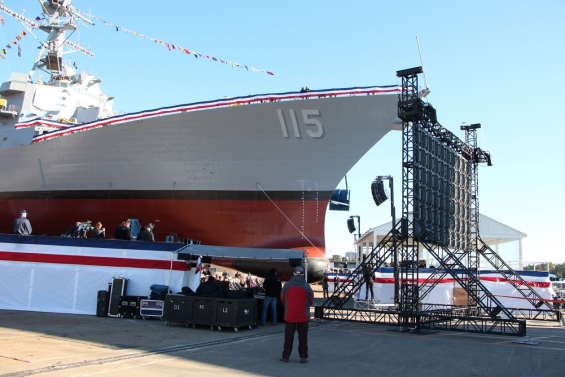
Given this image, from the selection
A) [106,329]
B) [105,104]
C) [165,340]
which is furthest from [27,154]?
[165,340]

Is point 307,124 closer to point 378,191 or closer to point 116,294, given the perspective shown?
point 378,191

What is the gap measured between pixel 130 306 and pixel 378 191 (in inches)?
312

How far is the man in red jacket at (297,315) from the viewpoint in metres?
6.60

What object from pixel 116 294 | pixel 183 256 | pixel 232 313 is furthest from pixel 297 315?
pixel 116 294

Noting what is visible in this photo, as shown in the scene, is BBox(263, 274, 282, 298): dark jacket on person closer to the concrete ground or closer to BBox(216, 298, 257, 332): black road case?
the concrete ground

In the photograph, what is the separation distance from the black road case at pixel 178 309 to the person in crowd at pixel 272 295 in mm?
1706

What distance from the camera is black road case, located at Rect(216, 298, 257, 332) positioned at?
960 centimetres

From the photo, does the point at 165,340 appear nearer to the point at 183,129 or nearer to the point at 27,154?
the point at 183,129

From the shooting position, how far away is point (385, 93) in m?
18.5

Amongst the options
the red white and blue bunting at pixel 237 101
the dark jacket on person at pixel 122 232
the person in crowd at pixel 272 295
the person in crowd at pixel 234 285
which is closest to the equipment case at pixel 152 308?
the person in crowd at pixel 272 295

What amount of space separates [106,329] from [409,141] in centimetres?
761

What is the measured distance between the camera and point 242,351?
7340mm

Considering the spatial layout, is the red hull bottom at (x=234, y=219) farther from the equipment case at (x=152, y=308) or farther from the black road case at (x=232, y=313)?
the black road case at (x=232, y=313)

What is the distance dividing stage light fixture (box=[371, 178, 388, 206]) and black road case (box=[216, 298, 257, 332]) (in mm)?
6818
